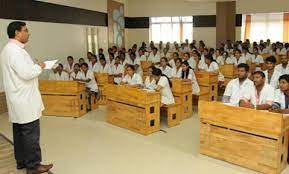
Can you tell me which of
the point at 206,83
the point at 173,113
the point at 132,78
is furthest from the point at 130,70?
the point at 206,83

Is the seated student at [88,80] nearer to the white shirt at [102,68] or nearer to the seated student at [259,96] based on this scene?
the white shirt at [102,68]

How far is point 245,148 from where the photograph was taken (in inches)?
135

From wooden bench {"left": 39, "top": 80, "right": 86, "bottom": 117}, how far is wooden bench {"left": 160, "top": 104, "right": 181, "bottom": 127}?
168 centimetres

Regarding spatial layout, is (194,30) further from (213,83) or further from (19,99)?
(19,99)

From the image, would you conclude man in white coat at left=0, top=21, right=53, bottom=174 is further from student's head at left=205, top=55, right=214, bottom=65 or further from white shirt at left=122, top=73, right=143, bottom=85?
student's head at left=205, top=55, right=214, bottom=65

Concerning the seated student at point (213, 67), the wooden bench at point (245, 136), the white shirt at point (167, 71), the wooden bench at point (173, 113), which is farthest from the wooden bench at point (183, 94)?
the wooden bench at point (245, 136)

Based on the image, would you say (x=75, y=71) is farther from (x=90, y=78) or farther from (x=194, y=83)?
(x=194, y=83)

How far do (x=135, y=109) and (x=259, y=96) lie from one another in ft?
6.26

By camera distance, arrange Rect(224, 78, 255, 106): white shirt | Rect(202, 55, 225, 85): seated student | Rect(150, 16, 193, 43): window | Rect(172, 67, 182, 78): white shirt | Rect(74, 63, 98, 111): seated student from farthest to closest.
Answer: Rect(150, 16, 193, 43): window < Rect(202, 55, 225, 85): seated student < Rect(74, 63, 98, 111): seated student < Rect(172, 67, 182, 78): white shirt < Rect(224, 78, 255, 106): white shirt

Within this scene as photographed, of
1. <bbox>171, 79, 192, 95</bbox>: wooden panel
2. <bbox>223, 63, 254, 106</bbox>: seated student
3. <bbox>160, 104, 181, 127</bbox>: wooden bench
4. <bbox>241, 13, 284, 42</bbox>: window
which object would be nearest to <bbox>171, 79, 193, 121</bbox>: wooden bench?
<bbox>171, 79, 192, 95</bbox>: wooden panel

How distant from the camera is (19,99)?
9.84 feet

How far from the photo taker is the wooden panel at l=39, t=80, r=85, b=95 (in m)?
5.81

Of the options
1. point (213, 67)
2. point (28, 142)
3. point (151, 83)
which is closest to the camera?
point (28, 142)

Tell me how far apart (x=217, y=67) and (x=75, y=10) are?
179 inches
